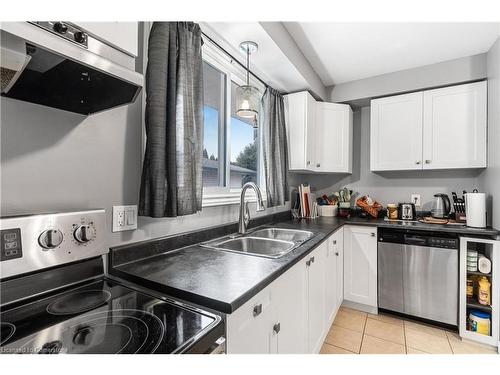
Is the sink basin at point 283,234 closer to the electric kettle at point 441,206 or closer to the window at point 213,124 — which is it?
the window at point 213,124

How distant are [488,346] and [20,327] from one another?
9.70 feet

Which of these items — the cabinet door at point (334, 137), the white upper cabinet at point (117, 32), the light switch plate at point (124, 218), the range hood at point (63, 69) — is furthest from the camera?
the cabinet door at point (334, 137)

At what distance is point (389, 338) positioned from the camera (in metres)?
2.06

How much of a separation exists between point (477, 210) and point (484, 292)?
0.66m

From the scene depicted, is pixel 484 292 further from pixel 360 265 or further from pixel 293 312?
pixel 293 312

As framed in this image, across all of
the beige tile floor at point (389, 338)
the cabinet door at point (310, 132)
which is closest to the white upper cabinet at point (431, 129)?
the cabinet door at point (310, 132)

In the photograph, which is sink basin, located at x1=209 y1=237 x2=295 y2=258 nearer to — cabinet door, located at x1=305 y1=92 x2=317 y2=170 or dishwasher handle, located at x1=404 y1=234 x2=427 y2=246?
cabinet door, located at x1=305 y1=92 x2=317 y2=170

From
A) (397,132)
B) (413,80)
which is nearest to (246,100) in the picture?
(397,132)

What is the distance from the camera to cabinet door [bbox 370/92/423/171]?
8.41 feet

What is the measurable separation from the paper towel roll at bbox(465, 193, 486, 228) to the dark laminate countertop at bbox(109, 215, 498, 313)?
→ 1.63 meters

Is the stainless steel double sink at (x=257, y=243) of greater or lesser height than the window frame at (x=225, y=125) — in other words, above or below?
below

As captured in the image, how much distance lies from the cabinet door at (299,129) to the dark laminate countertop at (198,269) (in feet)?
4.06

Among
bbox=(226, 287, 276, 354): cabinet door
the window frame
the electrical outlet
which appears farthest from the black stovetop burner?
the electrical outlet

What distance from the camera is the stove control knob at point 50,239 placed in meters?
0.80
